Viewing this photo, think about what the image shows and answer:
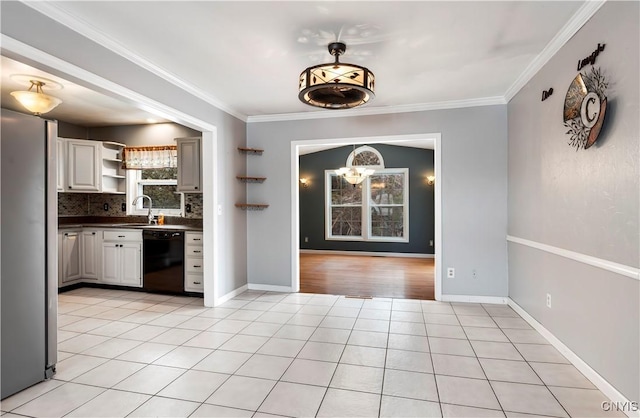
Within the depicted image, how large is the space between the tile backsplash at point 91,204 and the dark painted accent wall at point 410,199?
4264 mm

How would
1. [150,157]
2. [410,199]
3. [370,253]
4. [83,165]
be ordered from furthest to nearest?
[370,253] → [410,199] → [150,157] → [83,165]

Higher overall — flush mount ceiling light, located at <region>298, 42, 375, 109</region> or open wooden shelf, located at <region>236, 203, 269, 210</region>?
flush mount ceiling light, located at <region>298, 42, 375, 109</region>

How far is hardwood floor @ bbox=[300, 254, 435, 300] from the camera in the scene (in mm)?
4742

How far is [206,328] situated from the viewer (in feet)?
10.8

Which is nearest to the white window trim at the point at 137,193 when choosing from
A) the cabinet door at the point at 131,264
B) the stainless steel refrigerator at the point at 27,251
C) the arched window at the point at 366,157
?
the cabinet door at the point at 131,264

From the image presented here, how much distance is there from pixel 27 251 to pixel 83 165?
326 cm

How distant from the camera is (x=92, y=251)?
482 centimetres

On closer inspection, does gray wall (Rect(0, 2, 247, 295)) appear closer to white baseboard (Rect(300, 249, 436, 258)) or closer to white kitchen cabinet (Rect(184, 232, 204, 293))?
white kitchen cabinet (Rect(184, 232, 204, 293))

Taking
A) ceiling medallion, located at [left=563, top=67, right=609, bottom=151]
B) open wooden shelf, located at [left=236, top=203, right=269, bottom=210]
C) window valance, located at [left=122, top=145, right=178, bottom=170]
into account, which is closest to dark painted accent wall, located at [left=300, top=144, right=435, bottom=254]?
open wooden shelf, located at [left=236, top=203, right=269, bottom=210]

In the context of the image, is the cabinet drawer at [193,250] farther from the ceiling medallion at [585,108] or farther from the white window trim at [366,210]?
the white window trim at [366,210]

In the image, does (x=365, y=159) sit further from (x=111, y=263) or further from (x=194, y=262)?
(x=111, y=263)

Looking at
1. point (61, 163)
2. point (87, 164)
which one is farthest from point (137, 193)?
point (61, 163)

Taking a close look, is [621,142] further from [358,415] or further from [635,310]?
[358,415]

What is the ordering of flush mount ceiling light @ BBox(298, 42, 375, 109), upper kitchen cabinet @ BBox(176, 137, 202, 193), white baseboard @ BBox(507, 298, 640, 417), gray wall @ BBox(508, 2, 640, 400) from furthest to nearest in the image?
upper kitchen cabinet @ BBox(176, 137, 202, 193) → flush mount ceiling light @ BBox(298, 42, 375, 109) → white baseboard @ BBox(507, 298, 640, 417) → gray wall @ BBox(508, 2, 640, 400)
